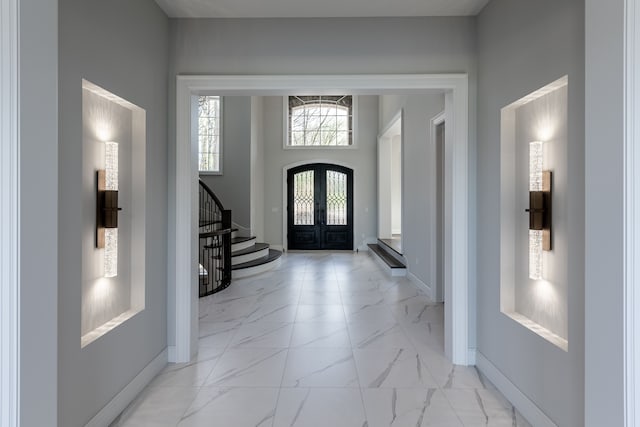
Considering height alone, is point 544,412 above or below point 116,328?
below

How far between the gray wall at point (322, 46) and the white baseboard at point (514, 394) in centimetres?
25

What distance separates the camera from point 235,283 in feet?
21.8

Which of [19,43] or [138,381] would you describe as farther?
[138,381]

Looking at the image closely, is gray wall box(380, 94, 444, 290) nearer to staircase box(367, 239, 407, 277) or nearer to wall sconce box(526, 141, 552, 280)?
staircase box(367, 239, 407, 277)

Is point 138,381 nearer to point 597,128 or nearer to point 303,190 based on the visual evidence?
point 597,128

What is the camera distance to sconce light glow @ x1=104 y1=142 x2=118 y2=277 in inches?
104

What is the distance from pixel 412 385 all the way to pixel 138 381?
199 cm

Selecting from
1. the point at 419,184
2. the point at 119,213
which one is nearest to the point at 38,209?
the point at 119,213

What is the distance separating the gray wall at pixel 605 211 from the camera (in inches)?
54.7

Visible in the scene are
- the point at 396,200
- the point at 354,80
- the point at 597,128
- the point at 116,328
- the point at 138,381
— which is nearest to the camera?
the point at 597,128

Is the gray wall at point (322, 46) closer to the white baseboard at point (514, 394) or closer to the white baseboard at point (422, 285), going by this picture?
the white baseboard at point (514, 394)

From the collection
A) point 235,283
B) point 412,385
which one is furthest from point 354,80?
point 235,283

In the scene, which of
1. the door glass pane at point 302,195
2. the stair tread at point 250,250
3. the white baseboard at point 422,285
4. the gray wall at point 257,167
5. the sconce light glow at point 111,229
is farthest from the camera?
the door glass pane at point 302,195

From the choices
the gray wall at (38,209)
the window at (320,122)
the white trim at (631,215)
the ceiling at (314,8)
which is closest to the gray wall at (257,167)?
the window at (320,122)
